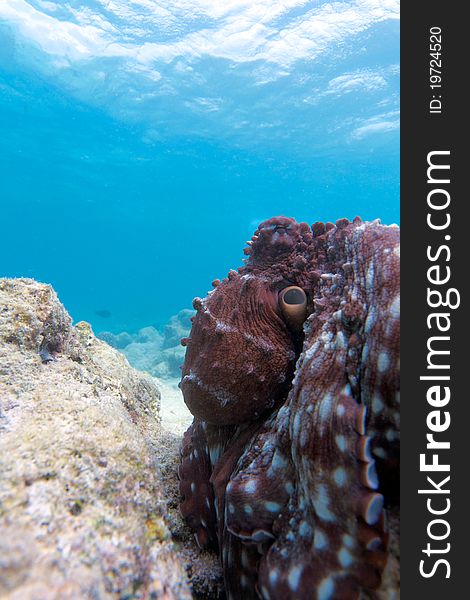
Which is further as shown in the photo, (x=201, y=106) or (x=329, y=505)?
(x=201, y=106)

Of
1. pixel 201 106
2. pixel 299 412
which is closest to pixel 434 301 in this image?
pixel 299 412

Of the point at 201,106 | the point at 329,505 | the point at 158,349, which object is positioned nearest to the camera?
the point at 329,505

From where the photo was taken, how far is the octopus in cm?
146

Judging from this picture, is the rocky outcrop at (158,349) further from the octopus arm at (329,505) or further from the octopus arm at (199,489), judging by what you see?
the octopus arm at (329,505)

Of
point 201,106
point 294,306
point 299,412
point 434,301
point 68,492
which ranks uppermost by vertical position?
point 201,106

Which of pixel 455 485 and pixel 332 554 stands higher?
pixel 455 485

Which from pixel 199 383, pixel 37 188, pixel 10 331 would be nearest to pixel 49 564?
pixel 199 383

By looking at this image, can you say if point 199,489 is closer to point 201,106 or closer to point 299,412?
point 299,412

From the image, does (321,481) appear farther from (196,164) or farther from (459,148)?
(196,164)

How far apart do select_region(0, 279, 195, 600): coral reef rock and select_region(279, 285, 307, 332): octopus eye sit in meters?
1.18

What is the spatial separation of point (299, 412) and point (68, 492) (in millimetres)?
1042

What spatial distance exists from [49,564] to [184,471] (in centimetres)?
155

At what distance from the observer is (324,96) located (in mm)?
30188

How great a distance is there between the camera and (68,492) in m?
1.49
